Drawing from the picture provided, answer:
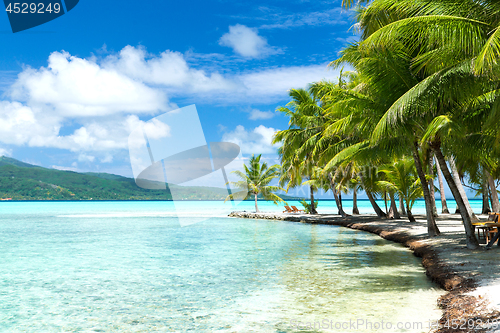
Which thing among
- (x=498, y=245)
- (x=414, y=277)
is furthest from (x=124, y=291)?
(x=498, y=245)

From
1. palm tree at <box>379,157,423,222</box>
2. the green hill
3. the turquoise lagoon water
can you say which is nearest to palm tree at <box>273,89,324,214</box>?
palm tree at <box>379,157,423,222</box>

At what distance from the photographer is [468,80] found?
302 inches

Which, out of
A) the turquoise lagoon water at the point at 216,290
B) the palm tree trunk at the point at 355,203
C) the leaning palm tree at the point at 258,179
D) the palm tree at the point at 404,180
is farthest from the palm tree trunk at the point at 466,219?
the leaning palm tree at the point at 258,179

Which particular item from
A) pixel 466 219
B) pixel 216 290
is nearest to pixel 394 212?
pixel 466 219

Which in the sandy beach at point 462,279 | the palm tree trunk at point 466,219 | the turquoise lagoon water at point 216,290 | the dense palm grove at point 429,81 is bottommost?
the turquoise lagoon water at point 216,290

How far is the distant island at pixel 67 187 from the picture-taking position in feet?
413

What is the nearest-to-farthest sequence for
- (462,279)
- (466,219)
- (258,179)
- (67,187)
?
(462,279)
(466,219)
(258,179)
(67,187)

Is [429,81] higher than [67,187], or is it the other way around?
[67,187]

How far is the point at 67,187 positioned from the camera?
136 m

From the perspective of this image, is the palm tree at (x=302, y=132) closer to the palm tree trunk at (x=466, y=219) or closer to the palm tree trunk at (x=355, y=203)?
the palm tree trunk at (x=355, y=203)

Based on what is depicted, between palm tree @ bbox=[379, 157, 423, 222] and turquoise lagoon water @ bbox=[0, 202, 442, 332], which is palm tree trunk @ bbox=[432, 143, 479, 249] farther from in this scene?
palm tree @ bbox=[379, 157, 423, 222]

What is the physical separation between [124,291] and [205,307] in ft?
7.24

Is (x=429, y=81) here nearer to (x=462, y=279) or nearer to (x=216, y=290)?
(x=462, y=279)

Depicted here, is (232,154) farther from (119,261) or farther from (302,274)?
(302,274)
